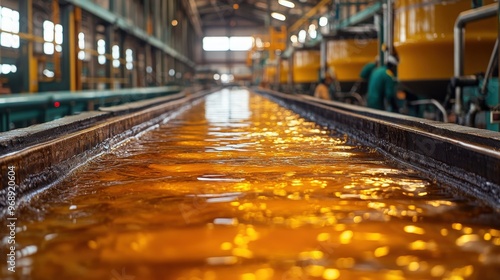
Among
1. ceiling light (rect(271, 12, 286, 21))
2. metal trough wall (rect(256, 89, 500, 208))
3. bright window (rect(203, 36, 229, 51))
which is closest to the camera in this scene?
metal trough wall (rect(256, 89, 500, 208))

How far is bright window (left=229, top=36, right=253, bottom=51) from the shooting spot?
46.6 m

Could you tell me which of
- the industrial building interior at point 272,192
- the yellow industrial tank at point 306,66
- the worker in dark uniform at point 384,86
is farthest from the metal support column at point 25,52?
the yellow industrial tank at point 306,66

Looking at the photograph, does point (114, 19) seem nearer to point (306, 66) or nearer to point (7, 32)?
point (7, 32)

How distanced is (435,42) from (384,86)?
1305mm

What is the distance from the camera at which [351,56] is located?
11906 mm

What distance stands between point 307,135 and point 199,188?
8.49 feet

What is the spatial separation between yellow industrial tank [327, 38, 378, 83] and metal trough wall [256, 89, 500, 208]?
23.3 ft

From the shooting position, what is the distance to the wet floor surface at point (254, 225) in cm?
141

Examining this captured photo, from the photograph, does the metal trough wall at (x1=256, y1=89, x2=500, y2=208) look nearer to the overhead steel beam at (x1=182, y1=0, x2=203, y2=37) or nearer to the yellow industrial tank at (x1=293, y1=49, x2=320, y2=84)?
the yellow industrial tank at (x1=293, y1=49, x2=320, y2=84)

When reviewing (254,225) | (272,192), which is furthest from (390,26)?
(254,225)

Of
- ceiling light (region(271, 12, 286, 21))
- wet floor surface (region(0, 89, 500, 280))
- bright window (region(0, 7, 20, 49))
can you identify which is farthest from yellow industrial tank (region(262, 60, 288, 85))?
wet floor surface (region(0, 89, 500, 280))

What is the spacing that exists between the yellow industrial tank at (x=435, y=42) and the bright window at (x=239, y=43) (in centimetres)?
4022

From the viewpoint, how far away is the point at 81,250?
5.09ft

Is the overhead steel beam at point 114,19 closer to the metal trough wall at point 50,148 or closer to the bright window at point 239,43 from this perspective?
the metal trough wall at point 50,148
